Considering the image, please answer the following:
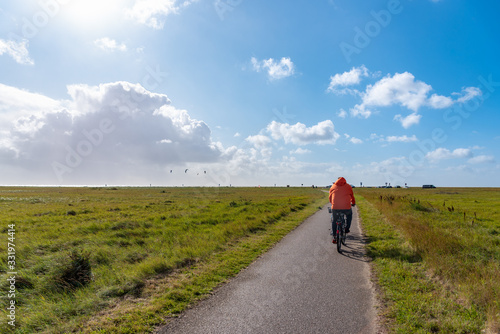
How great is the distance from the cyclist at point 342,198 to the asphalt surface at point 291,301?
1.77 meters

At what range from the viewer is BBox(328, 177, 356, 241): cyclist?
30.9 ft

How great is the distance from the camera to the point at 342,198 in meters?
9.48

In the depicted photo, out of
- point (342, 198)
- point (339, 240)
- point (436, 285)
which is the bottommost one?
point (436, 285)

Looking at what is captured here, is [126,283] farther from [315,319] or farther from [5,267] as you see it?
[5,267]

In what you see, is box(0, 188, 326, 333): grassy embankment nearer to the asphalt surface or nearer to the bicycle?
the asphalt surface

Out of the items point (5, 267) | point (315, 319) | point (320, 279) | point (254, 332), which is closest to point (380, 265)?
point (320, 279)

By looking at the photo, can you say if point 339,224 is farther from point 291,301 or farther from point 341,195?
point 291,301

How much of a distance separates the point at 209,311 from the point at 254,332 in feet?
3.89

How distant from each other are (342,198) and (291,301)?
5.46m

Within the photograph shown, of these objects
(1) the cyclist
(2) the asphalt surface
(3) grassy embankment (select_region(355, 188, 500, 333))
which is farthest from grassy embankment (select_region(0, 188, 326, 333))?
(3) grassy embankment (select_region(355, 188, 500, 333))

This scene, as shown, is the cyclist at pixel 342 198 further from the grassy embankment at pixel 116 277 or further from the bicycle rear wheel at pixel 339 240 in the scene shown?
the grassy embankment at pixel 116 277

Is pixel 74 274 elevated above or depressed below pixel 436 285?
below

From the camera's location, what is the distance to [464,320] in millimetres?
4086

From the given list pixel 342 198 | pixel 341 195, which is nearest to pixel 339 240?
pixel 342 198
